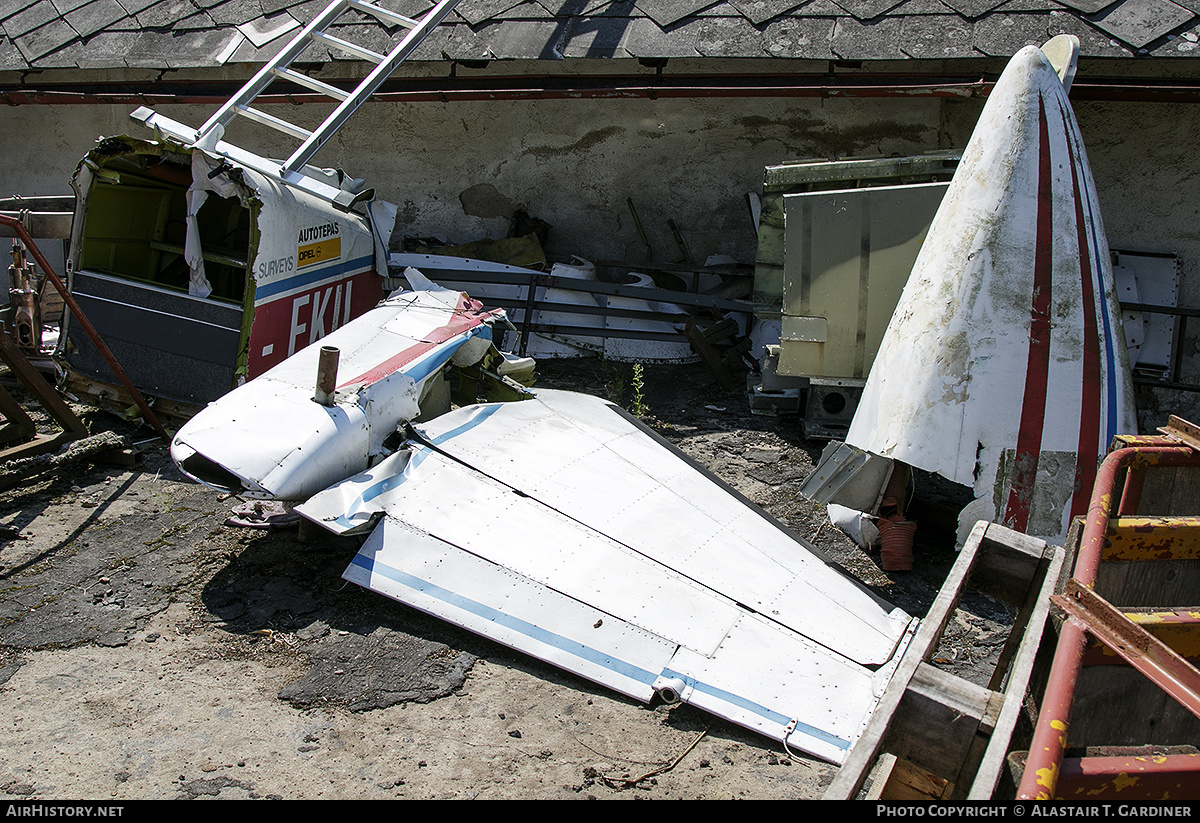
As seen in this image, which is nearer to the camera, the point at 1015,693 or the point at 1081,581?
the point at 1015,693

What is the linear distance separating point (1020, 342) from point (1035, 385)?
20 centimetres

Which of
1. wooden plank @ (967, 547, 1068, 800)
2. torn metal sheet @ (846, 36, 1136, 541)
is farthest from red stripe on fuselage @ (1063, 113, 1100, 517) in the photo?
wooden plank @ (967, 547, 1068, 800)

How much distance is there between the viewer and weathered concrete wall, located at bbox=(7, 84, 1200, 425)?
6.00 metres

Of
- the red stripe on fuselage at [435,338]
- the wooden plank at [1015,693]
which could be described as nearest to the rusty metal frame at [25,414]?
the red stripe on fuselage at [435,338]

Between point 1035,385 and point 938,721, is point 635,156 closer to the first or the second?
point 1035,385

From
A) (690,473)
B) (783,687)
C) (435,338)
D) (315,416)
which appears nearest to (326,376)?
(315,416)

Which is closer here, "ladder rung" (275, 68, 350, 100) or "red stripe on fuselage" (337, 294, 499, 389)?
"red stripe on fuselage" (337, 294, 499, 389)

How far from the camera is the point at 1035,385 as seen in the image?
3547 millimetres

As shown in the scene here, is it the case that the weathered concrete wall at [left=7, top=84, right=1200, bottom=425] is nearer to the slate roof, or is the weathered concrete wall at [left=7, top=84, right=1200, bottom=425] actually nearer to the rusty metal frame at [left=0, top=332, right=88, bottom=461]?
the slate roof

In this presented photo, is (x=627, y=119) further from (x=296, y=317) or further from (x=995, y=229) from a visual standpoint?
(x=995, y=229)

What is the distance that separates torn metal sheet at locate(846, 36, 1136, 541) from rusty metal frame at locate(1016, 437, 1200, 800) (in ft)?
3.23

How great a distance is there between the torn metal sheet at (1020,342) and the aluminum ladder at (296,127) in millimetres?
3702

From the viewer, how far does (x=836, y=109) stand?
6.75 m

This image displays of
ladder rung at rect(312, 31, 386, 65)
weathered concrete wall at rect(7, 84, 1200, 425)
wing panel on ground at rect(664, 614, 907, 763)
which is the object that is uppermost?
ladder rung at rect(312, 31, 386, 65)
